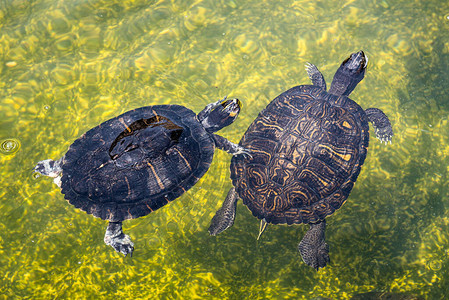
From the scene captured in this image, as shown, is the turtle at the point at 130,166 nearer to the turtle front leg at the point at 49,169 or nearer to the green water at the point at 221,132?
the turtle front leg at the point at 49,169

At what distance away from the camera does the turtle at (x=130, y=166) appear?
3.65 meters

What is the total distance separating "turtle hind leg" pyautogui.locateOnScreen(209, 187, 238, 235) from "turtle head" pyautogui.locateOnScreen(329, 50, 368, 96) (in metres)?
2.33

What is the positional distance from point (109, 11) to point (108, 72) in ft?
4.08

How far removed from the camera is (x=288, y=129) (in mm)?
3859

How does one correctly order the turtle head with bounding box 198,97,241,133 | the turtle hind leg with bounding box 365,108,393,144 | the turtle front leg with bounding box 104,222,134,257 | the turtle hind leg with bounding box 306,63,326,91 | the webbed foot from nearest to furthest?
the turtle front leg with bounding box 104,222,134,257 → the webbed foot → the turtle head with bounding box 198,97,241,133 → the turtle hind leg with bounding box 365,108,393,144 → the turtle hind leg with bounding box 306,63,326,91

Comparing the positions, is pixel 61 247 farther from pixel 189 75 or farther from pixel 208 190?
pixel 189 75

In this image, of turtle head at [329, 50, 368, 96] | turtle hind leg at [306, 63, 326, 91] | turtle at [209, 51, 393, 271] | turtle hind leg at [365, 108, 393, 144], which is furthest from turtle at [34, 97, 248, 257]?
turtle hind leg at [365, 108, 393, 144]

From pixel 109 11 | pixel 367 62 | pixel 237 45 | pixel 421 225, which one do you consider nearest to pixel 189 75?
pixel 237 45

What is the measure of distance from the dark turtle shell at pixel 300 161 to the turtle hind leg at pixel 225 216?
0.61 feet

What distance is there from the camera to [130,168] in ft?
12.0

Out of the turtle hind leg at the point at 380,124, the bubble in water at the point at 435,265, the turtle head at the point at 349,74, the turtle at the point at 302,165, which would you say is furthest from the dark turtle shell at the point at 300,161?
the bubble in water at the point at 435,265

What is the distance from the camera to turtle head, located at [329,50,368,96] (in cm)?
465

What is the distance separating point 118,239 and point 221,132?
7.02 ft

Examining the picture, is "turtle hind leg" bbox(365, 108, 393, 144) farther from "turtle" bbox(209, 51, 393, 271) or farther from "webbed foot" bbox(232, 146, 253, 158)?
"webbed foot" bbox(232, 146, 253, 158)
